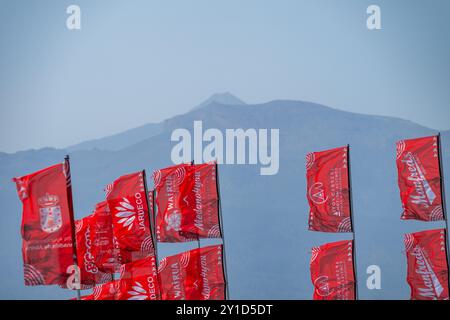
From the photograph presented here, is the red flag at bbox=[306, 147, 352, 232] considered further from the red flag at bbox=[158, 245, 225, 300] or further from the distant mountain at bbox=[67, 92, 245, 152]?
the distant mountain at bbox=[67, 92, 245, 152]

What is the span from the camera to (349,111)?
2262cm

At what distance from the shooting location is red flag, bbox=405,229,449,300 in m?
16.9

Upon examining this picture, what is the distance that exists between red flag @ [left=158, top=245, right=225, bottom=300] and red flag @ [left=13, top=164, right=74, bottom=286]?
152 inches

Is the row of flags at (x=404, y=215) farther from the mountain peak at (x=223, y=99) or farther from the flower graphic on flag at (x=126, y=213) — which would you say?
the mountain peak at (x=223, y=99)

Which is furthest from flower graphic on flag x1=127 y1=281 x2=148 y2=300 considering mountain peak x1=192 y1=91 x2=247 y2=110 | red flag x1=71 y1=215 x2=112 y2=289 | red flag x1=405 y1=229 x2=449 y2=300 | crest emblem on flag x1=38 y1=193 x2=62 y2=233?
mountain peak x1=192 y1=91 x2=247 y2=110

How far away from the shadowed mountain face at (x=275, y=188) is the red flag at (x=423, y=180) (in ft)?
16.4

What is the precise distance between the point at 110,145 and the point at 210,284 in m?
6.39

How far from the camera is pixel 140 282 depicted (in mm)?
15781

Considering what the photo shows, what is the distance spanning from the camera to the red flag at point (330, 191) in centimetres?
1795

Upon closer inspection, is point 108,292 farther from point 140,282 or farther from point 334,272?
point 334,272

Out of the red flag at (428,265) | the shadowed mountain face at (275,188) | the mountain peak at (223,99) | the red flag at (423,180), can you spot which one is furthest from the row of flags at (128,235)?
the mountain peak at (223,99)
